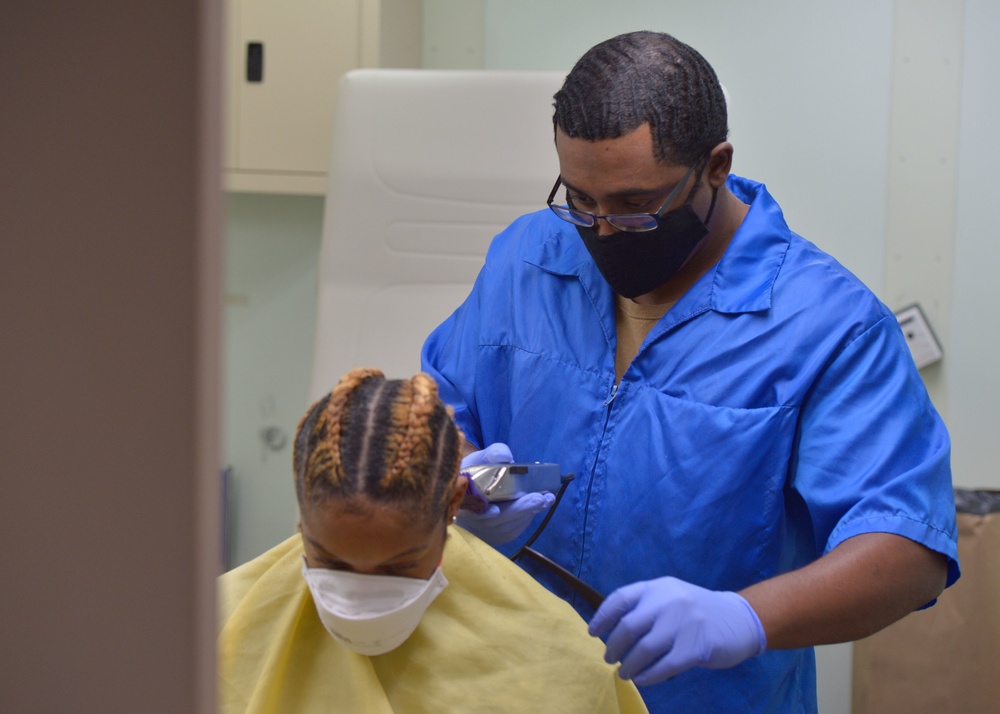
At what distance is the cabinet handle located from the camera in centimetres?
251

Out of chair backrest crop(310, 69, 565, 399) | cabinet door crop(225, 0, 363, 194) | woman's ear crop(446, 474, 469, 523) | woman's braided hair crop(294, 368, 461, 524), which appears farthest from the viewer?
cabinet door crop(225, 0, 363, 194)

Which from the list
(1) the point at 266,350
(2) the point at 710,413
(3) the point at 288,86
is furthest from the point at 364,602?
(1) the point at 266,350

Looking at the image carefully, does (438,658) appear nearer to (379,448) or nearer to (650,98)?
(379,448)

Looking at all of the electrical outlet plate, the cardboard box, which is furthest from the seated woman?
the electrical outlet plate

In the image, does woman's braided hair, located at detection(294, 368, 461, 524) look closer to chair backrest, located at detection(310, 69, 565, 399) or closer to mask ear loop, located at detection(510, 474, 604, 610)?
mask ear loop, located at detection(510, 474, 604, 610)

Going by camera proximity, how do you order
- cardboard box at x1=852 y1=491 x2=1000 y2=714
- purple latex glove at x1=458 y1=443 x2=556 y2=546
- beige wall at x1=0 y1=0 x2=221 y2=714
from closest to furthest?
beige wall at x1=0 y1=0 x2=221 y2=714 < purple latex glove at x1=458 y1=443 x2=556 y2=546 < cardboard box at x1=852 y1=491 x2=1000 y2=714

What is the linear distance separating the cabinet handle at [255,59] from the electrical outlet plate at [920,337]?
1.86m

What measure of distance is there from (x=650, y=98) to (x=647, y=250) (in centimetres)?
20

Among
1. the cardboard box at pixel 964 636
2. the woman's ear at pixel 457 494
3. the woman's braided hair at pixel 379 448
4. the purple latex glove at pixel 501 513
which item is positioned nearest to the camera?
the woman's braided hair at pixel 379 448

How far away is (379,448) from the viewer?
0.90 meters

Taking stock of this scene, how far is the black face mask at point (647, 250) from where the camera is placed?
4.19 ft

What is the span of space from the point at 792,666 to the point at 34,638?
121cm

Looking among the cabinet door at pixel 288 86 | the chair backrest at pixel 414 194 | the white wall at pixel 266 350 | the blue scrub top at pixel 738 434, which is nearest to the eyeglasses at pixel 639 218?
the blue scrub top at pixel 738 434

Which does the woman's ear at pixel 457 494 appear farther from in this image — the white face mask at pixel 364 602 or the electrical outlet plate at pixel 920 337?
the electrical outlet plate at pixel 920 337
